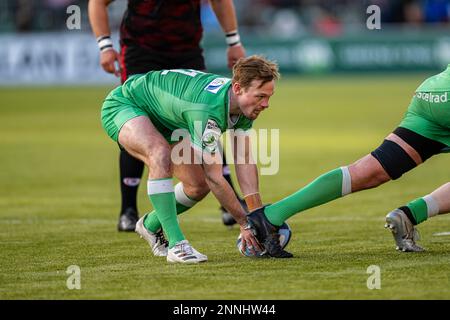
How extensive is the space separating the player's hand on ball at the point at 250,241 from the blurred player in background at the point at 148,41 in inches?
76.1

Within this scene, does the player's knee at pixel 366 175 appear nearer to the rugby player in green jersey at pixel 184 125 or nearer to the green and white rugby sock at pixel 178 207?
the rugby player in green jersey at pixel 184 125

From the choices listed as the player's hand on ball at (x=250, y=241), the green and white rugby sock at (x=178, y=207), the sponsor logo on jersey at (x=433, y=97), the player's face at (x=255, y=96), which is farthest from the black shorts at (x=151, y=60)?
the sponsor logo on jersey at (x=433, y=97)

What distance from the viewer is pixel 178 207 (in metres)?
8.01

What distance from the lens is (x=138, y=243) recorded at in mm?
8234

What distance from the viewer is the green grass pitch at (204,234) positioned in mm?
6098

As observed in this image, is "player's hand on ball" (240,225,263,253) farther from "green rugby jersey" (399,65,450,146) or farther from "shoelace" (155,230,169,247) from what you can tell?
"green rugby jersey" (399,65,450,146)

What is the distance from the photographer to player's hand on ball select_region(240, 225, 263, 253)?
714 centimetres

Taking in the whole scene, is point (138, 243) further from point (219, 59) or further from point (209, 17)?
point (209, 17)

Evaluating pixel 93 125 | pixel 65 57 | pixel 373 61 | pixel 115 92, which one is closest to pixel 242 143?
pixel 115 92

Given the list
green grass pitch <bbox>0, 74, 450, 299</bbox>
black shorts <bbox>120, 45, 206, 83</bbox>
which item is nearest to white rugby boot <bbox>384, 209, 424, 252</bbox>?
green grass pitch <bbox>0, 74, 450, 299</bbox>

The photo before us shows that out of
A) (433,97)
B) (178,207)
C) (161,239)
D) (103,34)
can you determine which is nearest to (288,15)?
(103,34)

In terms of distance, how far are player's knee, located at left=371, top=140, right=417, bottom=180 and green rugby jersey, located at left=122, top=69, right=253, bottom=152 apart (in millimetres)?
939
